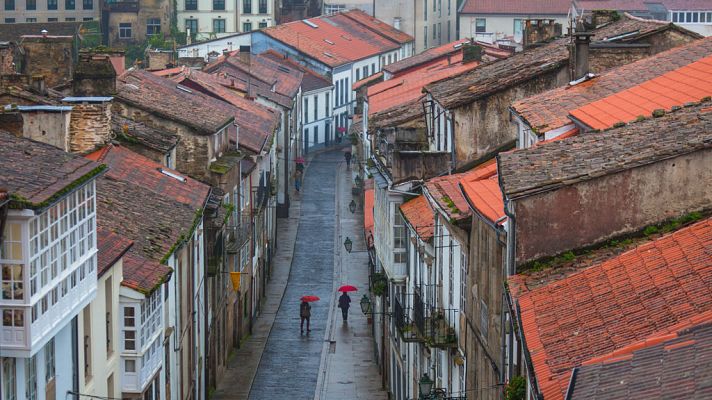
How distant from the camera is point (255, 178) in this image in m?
67.4

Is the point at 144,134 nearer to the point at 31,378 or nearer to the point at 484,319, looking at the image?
the point at 484,319

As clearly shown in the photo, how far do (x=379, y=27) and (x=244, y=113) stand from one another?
78646mm

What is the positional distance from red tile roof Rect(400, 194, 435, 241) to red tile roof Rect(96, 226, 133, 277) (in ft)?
31.9

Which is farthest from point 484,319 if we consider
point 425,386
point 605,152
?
point 425,386

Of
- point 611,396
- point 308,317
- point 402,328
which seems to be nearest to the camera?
point 611,396

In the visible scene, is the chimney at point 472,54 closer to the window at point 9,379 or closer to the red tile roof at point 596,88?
the red tile roof at point 596,88

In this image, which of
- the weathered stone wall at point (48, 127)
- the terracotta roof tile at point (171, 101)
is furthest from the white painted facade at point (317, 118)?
the weathered stone wall at point (48, 127)

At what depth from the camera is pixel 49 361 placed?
1110 inches

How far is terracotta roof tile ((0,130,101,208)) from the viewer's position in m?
25.7

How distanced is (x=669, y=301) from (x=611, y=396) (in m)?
3.92

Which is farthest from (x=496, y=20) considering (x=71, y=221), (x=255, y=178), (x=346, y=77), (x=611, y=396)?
(x=611, y=396)

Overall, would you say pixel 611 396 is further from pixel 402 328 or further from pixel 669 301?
pixel 402 328

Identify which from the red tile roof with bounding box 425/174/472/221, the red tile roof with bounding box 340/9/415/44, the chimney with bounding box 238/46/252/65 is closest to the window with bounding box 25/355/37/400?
the red tile roof with bounding box 425/174/472/221

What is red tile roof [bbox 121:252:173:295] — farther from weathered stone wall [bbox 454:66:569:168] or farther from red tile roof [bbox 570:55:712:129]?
weathered stone wall [bbox 454:66:569:168]
